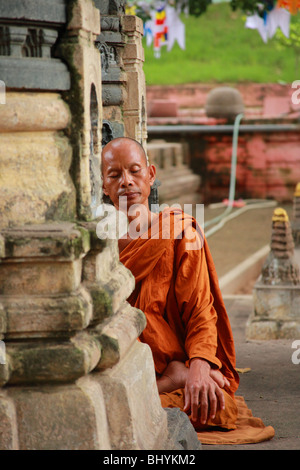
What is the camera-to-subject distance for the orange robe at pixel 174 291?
8.02 feet

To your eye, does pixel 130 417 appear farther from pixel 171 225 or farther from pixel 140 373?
pixel 171 225

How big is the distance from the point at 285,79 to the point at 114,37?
68.2 ft

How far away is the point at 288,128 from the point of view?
42.4 ft

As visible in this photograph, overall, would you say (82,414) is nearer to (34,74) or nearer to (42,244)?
(42,244)

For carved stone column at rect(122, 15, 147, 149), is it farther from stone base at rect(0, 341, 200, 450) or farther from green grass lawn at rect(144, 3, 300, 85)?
green grass lawn at rect(144, 3, 300, 85)

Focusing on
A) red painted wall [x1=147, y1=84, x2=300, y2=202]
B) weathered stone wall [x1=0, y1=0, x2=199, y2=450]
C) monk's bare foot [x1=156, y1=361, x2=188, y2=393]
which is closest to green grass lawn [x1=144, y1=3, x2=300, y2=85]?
red painted wall [x1=147, y1=84, x2=300, y2=202]

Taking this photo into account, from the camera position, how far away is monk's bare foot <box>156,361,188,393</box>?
2.44 meters

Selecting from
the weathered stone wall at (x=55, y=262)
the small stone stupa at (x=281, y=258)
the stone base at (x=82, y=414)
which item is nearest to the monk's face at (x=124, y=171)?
the weathered stone wall at (x=55, y=262)

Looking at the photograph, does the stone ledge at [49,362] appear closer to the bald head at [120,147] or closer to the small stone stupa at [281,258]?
the bald head at [120,147]

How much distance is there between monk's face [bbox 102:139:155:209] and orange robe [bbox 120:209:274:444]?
15 cm

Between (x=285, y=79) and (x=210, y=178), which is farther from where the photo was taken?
(x=285, y=79)

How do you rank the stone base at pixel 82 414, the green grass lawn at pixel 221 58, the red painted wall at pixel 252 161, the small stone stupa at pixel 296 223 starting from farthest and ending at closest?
the green grass lawn at pixel 221 58, the red painted wall at pixel 252 161, the small stone stupa at pixel 296 223, the stone base at pixel 82 414

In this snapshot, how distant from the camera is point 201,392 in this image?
2.29 metres
